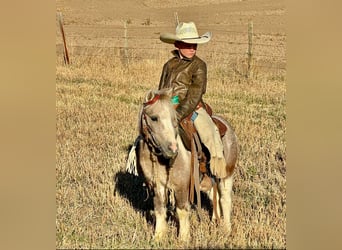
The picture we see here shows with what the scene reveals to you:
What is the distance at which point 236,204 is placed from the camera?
685cm

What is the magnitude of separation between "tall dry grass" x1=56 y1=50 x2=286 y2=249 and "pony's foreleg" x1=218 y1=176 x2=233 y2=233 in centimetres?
14

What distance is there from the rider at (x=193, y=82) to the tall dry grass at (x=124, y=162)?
1.06 metres

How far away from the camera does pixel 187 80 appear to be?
540cm

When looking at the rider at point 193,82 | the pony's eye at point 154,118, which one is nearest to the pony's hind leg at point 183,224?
the rider at point 193,82

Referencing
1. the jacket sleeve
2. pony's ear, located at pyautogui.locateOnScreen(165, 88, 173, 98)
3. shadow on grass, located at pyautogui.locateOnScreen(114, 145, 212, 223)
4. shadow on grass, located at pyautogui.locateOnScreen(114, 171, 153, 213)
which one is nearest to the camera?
pony's ear, located at pyautogui.locateOnScreen(165, 88, 173, 98)

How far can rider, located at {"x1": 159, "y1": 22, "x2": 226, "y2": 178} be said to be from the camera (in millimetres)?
5316

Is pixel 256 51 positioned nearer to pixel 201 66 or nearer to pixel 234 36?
pixel 234 36

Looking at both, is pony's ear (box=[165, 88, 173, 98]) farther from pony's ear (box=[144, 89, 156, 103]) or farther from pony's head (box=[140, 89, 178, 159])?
pony's ear (box=[144, 89, 156, 103])

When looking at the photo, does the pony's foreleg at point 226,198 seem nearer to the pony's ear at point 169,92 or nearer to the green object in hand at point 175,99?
the green object in hand at point 175,99

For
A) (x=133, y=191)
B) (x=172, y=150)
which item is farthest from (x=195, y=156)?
(x=133, y=191)

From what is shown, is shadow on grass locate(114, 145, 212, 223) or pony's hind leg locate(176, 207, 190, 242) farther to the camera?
shadow on grass locate(114, 145, 212, 223)

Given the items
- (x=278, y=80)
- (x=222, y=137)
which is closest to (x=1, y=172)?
(x=222, y=137)

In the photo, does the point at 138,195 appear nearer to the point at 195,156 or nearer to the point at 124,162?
the point at 124,162

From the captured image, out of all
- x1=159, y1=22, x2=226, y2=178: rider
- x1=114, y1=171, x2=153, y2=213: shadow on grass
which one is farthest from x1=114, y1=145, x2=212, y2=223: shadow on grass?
x1=159, y1=22, x2=226, y2=178: rider
